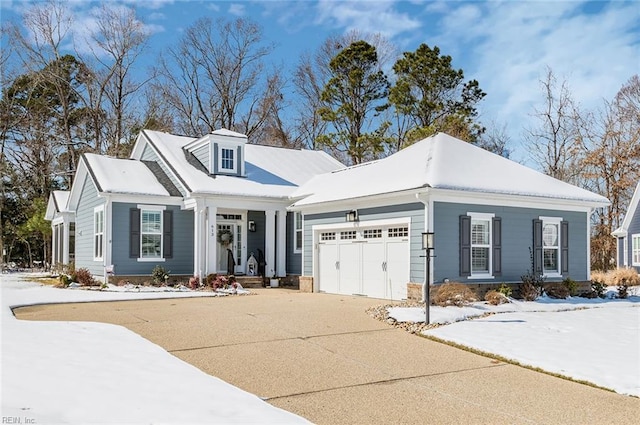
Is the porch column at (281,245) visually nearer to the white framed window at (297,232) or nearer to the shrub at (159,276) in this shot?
the white framed window at (297,232)

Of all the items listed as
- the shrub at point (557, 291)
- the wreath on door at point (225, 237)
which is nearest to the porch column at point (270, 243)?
the wreath on door at point (225, 237)

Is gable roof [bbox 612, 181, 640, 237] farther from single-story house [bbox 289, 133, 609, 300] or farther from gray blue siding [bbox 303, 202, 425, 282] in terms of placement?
gray blue siding [bbox 303, 202, 425, 282]

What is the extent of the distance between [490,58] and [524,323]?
8.02 m

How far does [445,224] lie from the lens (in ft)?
47.5

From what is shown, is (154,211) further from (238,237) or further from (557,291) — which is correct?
(557,291)

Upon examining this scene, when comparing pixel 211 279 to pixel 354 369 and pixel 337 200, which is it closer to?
pixel 337 200

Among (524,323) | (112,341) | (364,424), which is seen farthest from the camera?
(524,323)

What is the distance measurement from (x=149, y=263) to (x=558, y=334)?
13.7m

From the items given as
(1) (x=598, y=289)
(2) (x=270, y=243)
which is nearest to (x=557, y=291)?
(1) (x=598, y=289)

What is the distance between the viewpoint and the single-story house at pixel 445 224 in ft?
47.7

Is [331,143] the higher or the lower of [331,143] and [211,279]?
the higher

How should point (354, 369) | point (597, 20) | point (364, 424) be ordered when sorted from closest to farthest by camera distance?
point (364, 424), point (354, 369), point (597, 20)

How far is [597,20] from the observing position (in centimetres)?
1253

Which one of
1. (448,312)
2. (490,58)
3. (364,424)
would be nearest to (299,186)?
(490,58)
